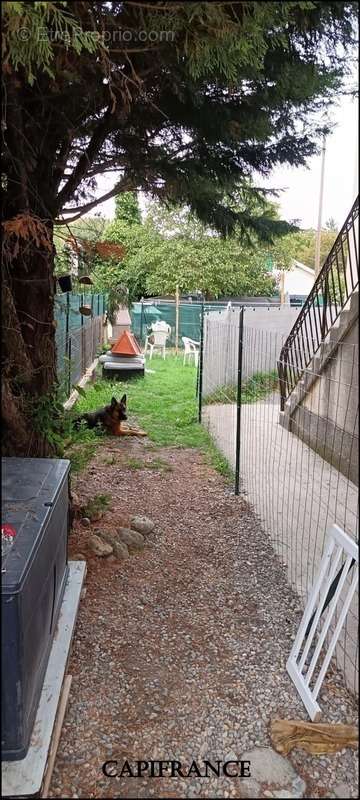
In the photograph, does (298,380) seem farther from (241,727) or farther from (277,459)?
(241,727)

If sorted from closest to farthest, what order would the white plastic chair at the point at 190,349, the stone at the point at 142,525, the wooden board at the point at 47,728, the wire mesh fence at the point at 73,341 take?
1. the wooden board at the point at 47,728
2. the stone at the point at 142,525
3. the wire mesh fence at the point at 73,341
4. the white plastic chair at the point at 190,349

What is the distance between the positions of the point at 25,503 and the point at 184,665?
3.73ft

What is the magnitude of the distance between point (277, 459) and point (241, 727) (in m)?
3.96

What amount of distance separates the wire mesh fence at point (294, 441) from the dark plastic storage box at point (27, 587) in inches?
46.0

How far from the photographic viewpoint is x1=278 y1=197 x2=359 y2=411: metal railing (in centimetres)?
585

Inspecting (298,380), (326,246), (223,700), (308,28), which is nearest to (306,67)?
(308,28)

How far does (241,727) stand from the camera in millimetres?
2135

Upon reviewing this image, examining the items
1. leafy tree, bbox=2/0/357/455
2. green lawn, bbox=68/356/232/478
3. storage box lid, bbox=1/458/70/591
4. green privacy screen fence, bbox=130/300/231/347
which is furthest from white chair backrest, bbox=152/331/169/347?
storage box lid, bbox=1/458/70/591

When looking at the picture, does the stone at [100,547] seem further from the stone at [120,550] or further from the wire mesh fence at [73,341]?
the wire mesh fence at [73,341]

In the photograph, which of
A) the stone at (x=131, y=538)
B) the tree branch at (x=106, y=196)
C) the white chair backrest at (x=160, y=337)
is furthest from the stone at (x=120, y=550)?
the white chair backrest at (x=160, y=337)

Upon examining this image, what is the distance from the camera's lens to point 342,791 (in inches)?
72.2

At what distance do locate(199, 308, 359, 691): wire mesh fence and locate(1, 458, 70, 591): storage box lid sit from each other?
1.16 metres

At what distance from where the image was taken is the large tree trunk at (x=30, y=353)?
291 cm

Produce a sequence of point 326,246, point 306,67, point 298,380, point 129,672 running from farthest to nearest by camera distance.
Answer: point 326,246, point 298,380, point 306,67, point 129,672
